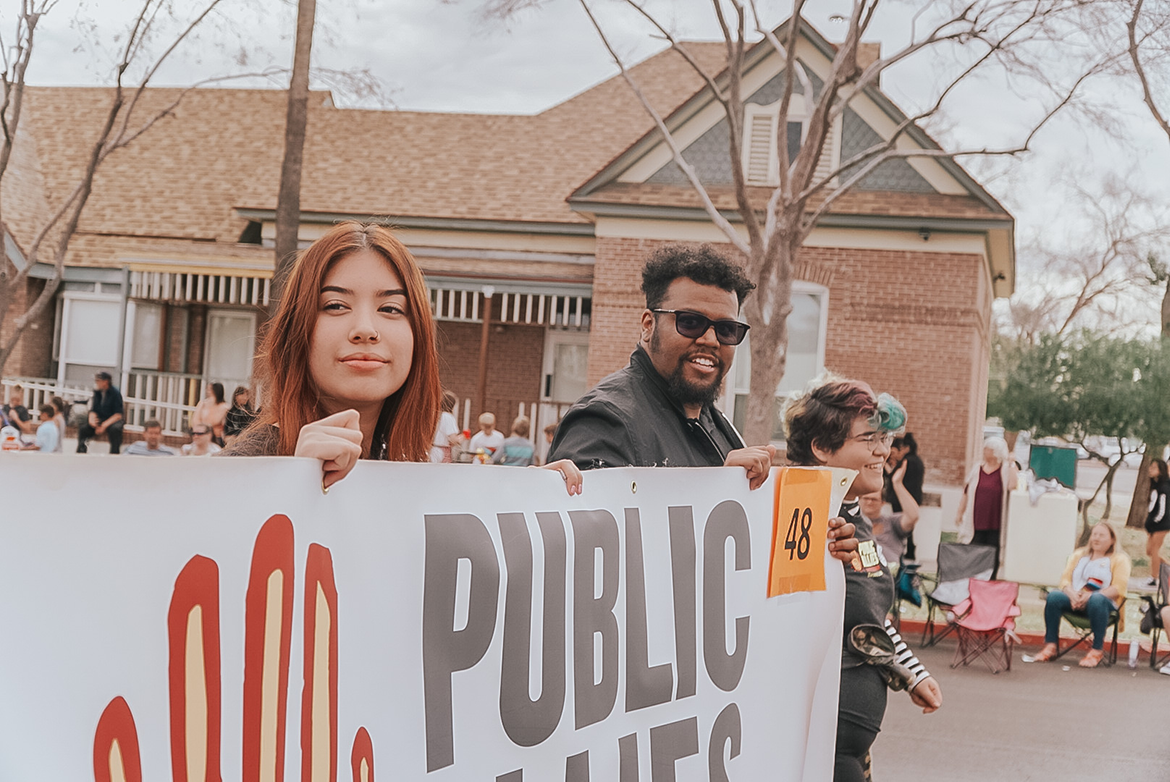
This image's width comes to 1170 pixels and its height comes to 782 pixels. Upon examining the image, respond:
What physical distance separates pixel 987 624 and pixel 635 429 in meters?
8.13

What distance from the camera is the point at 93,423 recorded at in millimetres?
18203

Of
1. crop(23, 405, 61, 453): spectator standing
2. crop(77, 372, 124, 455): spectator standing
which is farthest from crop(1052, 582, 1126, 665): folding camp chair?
crop(77, 372, 124, 455): spectator standing

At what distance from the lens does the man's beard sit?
3.15m

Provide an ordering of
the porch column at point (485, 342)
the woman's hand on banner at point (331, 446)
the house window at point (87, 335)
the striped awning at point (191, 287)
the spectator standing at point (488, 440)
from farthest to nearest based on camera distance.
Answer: the house window at point (87, 335) < the striped awning at point (191, 287) < the porch column at point (485, 342) < the spectator standing at point (488, 440) < the woman's hand on banner at point (331, 446)

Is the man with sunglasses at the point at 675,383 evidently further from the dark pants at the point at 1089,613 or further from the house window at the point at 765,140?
the house window at the point at 765,140

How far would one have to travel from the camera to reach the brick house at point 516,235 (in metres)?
18.1

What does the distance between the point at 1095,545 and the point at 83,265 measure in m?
20.7

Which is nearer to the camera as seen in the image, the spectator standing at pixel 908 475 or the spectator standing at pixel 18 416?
the spectator standing at pixel 908 475

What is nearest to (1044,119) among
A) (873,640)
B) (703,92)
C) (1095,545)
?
(1095,545)

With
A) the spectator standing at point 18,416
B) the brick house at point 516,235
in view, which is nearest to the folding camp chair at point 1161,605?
the brick house at point 516,235

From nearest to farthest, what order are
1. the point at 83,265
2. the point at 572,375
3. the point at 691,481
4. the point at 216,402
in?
the point at 691,481 → the point at 216,402 → the point at 572,375 → the point at 83,265

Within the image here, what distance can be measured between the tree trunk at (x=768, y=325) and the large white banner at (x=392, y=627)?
1006 centimetres

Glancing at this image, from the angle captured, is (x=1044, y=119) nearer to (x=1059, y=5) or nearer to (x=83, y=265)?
(x=1059, y=5)

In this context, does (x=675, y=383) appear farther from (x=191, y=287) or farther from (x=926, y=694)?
(x=191, y=287)
